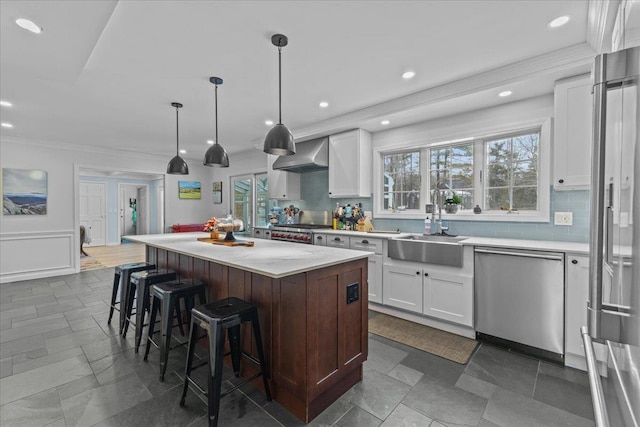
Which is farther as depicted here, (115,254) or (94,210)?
(94,210)

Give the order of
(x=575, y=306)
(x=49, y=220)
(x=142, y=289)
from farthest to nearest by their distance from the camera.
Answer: (x=49, y=220) → (x=142, y=289) → (x=575, y=306)

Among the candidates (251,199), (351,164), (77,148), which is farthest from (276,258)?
(77,148)

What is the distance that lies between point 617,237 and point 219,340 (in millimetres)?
1785

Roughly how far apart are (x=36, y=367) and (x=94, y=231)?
8.34 metres

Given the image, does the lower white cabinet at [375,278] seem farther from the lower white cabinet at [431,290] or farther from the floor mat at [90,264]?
the floor mat at [90,264]

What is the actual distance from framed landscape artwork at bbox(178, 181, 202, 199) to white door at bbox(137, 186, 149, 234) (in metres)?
3.99

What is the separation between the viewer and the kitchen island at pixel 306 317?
1737 millimetres

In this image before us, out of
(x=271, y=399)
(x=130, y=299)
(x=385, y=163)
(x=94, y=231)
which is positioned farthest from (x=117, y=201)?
(x=271, y=399)

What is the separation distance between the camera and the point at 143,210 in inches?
410

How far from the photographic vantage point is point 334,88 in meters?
3.07

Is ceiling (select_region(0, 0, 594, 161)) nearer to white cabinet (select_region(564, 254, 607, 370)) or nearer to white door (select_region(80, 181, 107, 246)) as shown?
white cabinet (select_region(564, 254, 607, 370))

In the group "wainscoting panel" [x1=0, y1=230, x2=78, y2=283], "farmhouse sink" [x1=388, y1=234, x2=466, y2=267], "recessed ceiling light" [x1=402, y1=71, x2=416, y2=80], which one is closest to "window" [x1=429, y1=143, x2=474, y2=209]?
"farmhouse sink" [x1=388, y1=234, x2=466, y2=267]

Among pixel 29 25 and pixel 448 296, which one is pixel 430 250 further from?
pixel 29 25

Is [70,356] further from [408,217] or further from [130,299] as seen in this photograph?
[408,217]
